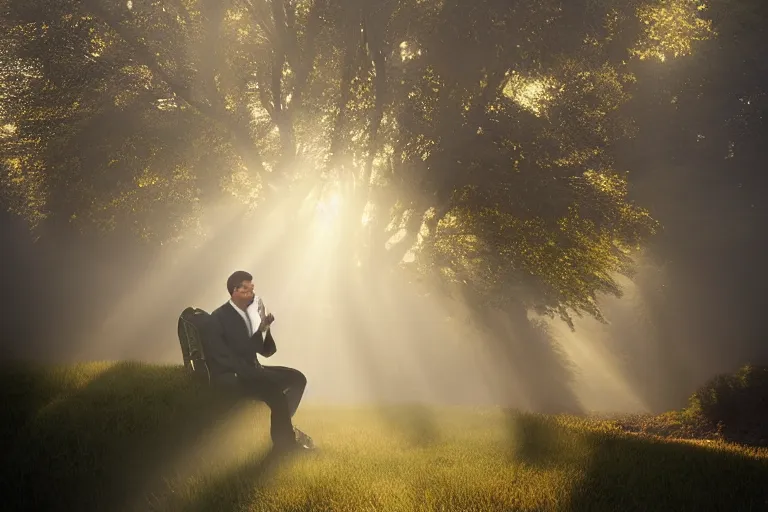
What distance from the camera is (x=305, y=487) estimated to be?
6758mm

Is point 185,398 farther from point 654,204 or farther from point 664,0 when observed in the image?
point 654,204

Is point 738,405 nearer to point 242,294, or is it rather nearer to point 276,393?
point 276,393

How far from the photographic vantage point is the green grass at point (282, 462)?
6695 mm

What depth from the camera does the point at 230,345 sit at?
26.9 ft

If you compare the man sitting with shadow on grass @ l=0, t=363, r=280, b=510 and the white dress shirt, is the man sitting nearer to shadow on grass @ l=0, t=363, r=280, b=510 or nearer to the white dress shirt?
the white dress shirt

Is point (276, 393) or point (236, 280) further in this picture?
point (236, 280)

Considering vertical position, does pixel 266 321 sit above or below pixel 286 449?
above

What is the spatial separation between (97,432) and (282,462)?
2.38 metres

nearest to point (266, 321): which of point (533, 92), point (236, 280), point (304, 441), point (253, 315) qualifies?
point (253, 315)

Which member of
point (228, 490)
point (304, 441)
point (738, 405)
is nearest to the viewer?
point (228, 490)

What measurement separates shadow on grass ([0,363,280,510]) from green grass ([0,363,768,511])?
2 centimetres

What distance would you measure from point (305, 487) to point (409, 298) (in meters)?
31.4

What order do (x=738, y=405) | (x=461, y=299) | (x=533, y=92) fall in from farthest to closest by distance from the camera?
(x=461, y=299) → (x=738, y=405) → (x=533, y=92)

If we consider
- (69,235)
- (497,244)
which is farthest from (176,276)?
(497,244)
